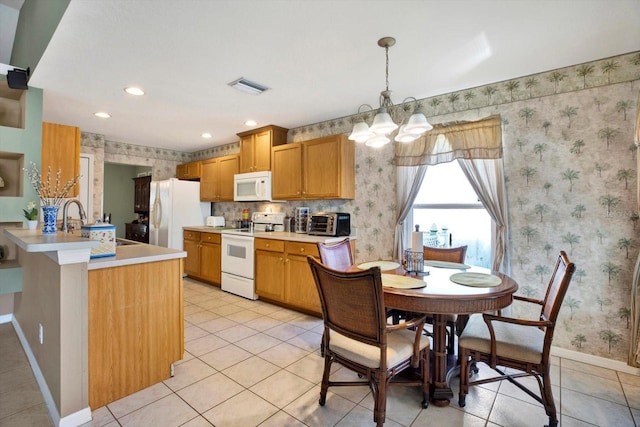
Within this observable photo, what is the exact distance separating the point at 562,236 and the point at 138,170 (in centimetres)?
881

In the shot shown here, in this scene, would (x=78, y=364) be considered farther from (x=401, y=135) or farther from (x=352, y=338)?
(x=401, y=135)

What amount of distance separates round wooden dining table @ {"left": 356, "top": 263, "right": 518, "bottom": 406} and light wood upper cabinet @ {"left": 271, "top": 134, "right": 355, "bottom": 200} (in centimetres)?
182

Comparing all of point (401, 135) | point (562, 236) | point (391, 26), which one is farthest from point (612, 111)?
point (391, 26)

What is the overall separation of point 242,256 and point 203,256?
104 centimetres

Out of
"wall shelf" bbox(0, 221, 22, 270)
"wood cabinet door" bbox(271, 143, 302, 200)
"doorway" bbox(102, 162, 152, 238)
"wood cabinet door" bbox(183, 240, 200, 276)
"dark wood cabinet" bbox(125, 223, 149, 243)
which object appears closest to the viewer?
"wall shelf" bbox(0, 221, 22, 270)

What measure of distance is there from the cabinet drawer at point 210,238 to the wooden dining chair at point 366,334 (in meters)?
3.16

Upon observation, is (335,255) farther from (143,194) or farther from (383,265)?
(143,194)

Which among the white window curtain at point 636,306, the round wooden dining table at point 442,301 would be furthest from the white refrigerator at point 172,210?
the white window curtain at point 636,306

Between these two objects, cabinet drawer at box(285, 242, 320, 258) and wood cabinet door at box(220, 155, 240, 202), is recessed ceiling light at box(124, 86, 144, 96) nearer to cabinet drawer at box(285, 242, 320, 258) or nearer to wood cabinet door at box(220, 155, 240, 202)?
wood cabinet door at box(220, 155, 240, 202)

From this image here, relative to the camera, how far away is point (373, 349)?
163cm

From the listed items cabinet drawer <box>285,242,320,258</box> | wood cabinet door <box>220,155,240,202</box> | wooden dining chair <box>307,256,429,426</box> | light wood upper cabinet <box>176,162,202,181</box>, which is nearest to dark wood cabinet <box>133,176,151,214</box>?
light wood upper cabinet <box>176,162,202,181</box>

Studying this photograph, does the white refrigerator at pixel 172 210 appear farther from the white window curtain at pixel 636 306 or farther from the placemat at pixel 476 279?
the white window curtain at pixel 636 306

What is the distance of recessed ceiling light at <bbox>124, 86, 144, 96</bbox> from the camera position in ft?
9.43

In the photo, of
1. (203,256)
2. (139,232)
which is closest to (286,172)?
(203,256)
